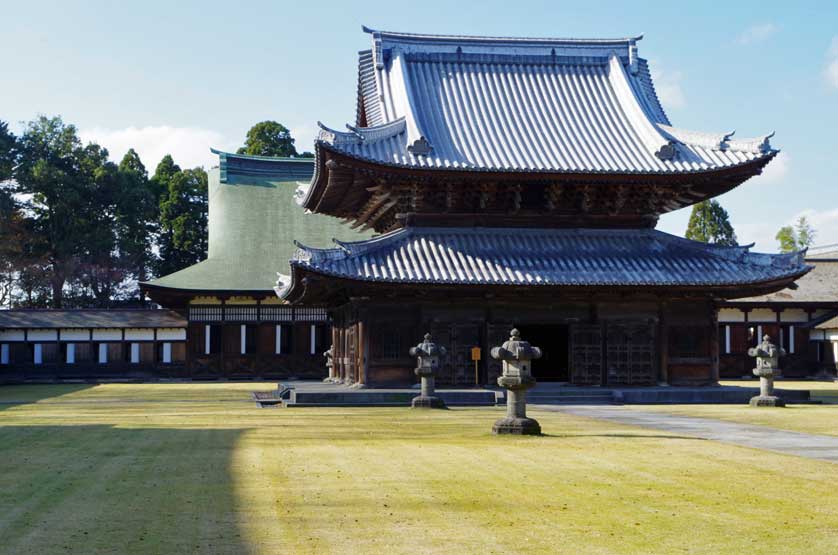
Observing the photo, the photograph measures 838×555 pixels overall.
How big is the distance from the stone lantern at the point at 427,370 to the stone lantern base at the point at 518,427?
816cm

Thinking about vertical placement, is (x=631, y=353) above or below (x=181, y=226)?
below

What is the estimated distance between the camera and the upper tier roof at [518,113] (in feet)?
118

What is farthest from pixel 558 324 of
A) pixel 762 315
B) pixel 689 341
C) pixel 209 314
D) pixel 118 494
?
pixel 762 315

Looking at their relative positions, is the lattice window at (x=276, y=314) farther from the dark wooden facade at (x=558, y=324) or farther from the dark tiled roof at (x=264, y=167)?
the dark wooden facade at (x=558, y=324)

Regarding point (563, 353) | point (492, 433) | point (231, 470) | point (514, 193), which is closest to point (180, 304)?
point (563, 353)

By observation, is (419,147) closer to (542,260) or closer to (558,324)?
(542,260)

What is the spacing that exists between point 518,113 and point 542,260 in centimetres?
689

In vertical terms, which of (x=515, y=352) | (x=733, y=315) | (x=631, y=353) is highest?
(x=733, y=315)

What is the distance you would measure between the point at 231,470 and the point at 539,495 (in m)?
4.90

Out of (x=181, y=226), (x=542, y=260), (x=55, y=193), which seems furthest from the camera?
(x=181, y=226)

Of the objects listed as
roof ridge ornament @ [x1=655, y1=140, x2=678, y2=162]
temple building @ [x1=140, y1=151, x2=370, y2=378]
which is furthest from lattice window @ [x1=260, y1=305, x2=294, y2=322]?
roof ridge ornament @ [x1=655, y1=140, x2=678, y2=162]

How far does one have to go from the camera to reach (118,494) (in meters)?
13.5

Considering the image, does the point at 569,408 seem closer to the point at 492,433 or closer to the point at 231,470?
the point at 492,433

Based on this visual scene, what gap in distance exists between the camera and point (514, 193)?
36.8 metres
